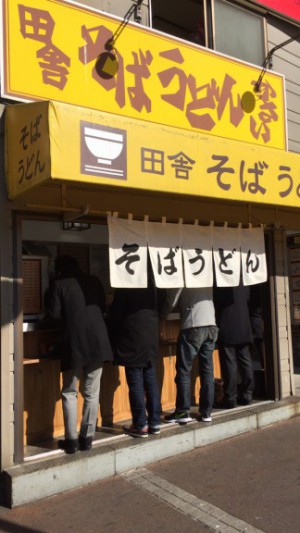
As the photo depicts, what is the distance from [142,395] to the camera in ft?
15.4

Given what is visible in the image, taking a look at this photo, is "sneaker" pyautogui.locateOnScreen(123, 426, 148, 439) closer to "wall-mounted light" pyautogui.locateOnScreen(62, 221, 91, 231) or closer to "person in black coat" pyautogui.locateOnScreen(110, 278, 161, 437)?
"person in black coat" pyautogui.locateOnScreen(110, 278, 161, 437)

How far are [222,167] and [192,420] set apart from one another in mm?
2743

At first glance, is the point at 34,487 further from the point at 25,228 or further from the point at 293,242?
the point at 293,242

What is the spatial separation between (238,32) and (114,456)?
18.3 feet

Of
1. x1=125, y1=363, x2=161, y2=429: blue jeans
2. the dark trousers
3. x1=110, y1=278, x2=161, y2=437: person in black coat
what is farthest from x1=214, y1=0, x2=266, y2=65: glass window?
x1=125, y1=363, x2=161, y2=429: blue jeans

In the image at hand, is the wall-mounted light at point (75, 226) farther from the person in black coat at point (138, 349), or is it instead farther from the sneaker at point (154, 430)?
the sneaker at point (154, 430)

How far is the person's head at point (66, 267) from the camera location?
4418 millimetres

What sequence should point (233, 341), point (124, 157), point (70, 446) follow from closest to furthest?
point (124, 157)
point (70, 446)
point (233, 341)

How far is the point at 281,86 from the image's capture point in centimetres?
640

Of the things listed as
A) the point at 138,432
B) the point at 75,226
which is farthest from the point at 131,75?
the point at 138,432

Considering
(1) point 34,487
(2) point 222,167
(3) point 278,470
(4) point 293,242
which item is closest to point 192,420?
(3) point 278,470

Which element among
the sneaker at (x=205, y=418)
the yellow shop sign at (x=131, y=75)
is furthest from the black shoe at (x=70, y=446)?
the yellow shop sign at (x=131, y=75)

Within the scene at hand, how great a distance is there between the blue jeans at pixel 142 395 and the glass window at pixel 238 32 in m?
4.28

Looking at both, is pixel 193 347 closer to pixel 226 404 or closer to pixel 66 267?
pixel 226 404
